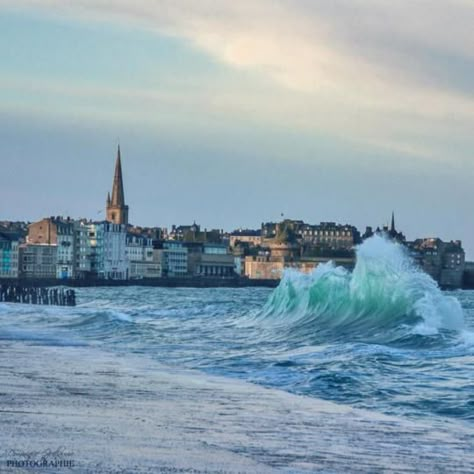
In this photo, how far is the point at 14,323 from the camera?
47.2 metres

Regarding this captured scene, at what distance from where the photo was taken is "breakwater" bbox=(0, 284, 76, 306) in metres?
78.4

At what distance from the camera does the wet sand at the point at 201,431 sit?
1290 centimetres

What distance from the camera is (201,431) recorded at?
15.0m

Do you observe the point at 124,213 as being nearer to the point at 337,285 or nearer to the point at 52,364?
the point at 337,285

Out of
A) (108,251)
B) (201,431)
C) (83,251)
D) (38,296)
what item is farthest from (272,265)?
(201,431)

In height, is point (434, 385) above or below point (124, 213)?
below

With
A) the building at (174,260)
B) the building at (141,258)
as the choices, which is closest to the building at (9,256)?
the building at (141,258)

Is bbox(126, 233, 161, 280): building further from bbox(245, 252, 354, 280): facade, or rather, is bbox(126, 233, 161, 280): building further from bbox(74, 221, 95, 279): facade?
bbox(245, 252, 354, 280): facade

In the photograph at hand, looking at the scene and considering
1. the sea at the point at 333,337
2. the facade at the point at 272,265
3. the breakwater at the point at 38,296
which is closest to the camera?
the sea at the point at 333,337

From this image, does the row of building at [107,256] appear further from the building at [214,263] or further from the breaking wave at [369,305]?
the breaking wave at [369,305]

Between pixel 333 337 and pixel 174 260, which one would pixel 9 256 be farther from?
pixel 333 337

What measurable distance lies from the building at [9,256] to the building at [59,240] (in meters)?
8.00

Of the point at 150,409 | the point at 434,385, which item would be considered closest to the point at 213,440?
the point at 150,409

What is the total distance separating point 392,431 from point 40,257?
5651 inches
